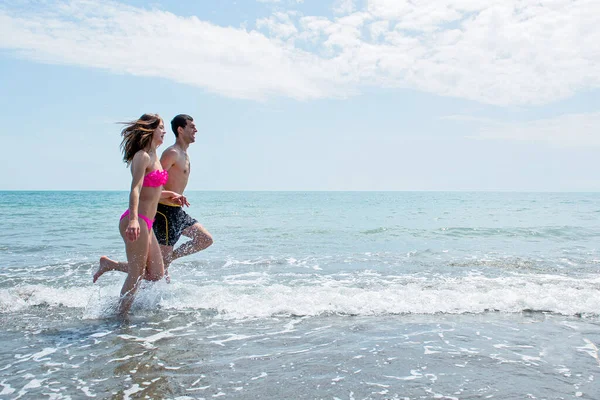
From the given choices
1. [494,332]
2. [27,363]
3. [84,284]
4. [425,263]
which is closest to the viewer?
[27,363]

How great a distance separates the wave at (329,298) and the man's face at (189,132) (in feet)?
5.82

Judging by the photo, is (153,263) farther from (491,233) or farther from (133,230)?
(491,233)

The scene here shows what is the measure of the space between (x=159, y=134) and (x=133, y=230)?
1.02 m

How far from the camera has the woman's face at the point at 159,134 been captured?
196 inches

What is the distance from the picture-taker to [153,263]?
5.30 m

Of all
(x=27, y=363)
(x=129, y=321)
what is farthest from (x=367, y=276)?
(x=27, y=363)

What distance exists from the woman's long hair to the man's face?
90 cm

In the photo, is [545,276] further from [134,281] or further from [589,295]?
[134,281]

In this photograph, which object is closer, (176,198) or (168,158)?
(176,198)

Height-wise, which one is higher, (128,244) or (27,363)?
(128,244)

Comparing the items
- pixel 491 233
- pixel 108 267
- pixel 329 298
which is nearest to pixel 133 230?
pixel 108 267

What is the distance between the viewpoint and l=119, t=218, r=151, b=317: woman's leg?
505 cm

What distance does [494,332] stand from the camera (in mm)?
4887

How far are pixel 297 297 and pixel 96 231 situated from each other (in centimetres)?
1238
